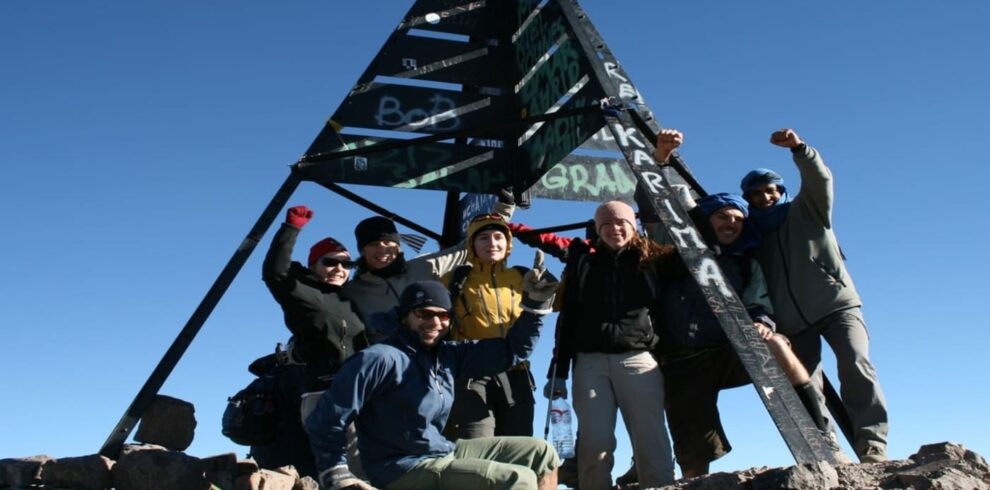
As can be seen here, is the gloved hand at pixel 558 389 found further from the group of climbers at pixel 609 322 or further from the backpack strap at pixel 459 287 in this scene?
the backpack strap at pixel 459 287

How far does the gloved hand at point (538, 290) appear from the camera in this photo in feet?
18.7

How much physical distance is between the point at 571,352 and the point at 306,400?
1597 mm

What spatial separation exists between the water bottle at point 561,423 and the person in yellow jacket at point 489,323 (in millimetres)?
212

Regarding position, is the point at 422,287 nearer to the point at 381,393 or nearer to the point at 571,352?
the point at 381,393

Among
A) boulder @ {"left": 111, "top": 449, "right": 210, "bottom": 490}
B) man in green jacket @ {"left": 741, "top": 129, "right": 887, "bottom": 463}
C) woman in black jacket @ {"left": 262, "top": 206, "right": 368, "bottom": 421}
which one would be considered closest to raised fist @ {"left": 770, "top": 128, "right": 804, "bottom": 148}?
man in green jacket @ {"left": 741, "top": 129, "right": 887, "bottom": 463}

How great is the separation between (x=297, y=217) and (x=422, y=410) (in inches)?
66.6

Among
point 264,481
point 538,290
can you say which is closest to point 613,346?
point 538,290

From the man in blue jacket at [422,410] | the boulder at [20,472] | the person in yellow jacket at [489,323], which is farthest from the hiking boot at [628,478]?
the boulder at [20,472]

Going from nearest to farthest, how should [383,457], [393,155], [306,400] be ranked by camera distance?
[383,457]
[306,400]
[393,155]

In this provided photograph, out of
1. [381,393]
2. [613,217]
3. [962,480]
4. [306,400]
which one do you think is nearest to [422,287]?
[381,393]

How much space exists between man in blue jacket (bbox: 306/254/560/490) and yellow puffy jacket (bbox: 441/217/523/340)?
73cm

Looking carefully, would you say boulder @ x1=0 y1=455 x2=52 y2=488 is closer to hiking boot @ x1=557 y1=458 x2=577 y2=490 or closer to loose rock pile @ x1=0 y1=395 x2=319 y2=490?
loose rock pile @ x1=0 y1=395 x2=319 y2=490

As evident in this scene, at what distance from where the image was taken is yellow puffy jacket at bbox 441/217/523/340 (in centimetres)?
654

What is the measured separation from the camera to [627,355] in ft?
20.4
